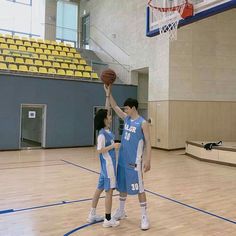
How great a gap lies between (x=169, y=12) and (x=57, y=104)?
19.7 feet

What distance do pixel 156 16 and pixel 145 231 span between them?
5204 millimetres

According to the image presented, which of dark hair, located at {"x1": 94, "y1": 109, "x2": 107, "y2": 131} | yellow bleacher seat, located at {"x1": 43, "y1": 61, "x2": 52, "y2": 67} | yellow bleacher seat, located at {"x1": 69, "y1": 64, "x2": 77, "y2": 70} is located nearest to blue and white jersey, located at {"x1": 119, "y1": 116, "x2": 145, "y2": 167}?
dark hair, located at {"x1": 94, "y1": 109, "x2": 107, "y2": 131}

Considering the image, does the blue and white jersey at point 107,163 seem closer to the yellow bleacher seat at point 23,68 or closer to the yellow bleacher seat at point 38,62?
the yellow bleacher seat at point 23,68

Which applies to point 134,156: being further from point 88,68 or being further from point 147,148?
point 88,68

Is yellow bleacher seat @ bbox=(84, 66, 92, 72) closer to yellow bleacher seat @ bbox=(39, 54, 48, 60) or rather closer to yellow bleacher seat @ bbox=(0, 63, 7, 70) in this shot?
yellow bleacher seat @ bbox=(39, 54, 48, 60)

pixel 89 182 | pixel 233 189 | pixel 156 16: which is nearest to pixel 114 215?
pixel 89 182

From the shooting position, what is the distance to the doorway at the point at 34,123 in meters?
10.8

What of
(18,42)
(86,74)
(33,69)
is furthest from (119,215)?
(18,42)

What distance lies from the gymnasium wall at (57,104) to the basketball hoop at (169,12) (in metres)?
5.21

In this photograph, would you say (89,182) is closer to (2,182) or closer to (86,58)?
(2,182)

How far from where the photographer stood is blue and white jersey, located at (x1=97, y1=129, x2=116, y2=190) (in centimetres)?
320

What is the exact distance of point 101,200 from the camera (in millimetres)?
4332

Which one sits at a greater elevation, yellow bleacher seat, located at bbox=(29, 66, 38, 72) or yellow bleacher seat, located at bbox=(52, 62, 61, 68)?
yellow bleacher seat, located at bbox=(52, 62, 61, 68)

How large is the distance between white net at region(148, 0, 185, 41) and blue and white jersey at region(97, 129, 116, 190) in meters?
3.84
